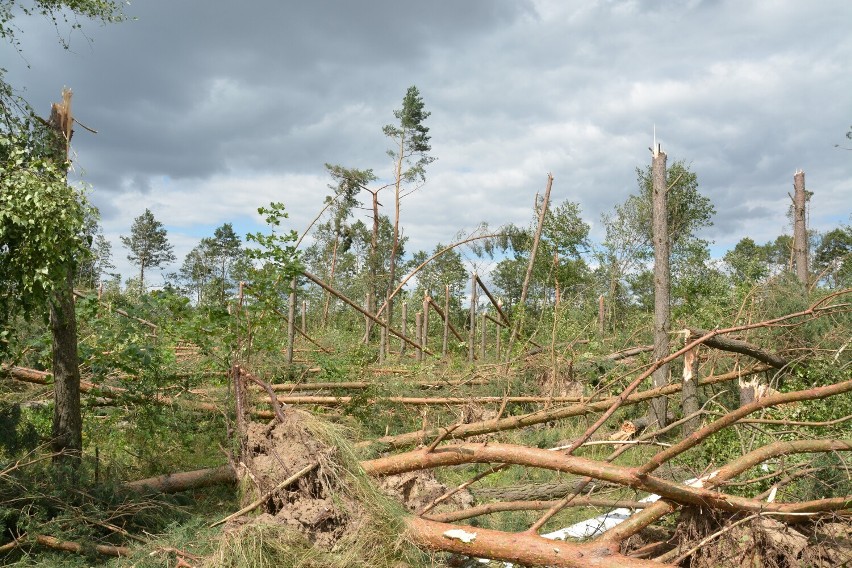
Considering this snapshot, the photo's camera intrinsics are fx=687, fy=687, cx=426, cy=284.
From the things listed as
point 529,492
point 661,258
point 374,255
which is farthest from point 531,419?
point 374,255

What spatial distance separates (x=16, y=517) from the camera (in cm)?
404

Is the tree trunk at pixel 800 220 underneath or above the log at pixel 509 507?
above

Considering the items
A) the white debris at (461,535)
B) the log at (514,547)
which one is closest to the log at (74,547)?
the log at (514,547)

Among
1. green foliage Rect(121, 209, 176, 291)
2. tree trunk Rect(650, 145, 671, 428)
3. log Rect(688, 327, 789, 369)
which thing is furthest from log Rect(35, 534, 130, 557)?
green foliage Rect(121, 209, 176, 291)

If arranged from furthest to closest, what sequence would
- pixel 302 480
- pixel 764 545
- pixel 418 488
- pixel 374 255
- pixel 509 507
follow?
pixel 374 255 < pixel 418 488 < pixel 509 507 < pixel 302 480 < pixel 764 545

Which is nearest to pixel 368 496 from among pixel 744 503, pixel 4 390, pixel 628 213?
pixel 744 503

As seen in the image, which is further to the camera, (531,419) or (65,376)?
(531,419)

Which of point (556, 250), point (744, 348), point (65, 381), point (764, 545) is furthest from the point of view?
point (556, 250)

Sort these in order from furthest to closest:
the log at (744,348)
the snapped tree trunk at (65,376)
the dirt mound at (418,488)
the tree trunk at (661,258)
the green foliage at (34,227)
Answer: the tree trunk at (661,258)
the log at (744,348)
the snapped tree trunk at (65,376)
the dirt mound at (418,488)
the green foliage at (34,227)

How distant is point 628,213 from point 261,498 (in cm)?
2532

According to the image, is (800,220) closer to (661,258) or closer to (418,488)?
(661,258)

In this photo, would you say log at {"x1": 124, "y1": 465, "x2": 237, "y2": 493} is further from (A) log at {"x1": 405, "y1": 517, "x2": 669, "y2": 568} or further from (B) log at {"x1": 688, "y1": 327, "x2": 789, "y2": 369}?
(B) log at {"x1": 688, "y1": 327, "x2": 789, "y2": 369}

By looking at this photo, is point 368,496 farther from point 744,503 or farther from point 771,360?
point 771,360

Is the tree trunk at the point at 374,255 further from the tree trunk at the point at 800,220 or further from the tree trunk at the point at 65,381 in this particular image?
the tree trunk at the point at 65,381
